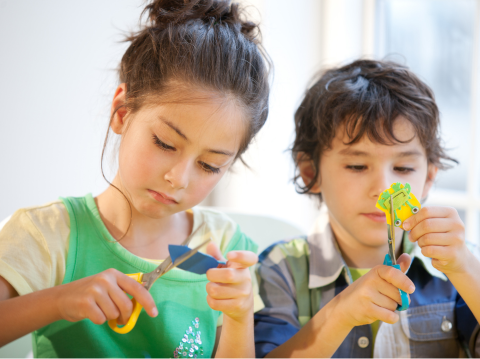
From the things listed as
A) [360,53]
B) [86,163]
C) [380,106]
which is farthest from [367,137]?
[360,53]

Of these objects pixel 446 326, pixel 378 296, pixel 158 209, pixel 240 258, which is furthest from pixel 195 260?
pixel 446 326

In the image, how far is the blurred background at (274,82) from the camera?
91cm

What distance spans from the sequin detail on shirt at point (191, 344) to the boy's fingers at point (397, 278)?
327mm

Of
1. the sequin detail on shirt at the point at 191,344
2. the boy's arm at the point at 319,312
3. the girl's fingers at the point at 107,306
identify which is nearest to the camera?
the girl's fingers at the point at 107,306

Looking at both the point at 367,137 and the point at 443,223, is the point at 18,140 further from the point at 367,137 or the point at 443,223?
the point at 443,223

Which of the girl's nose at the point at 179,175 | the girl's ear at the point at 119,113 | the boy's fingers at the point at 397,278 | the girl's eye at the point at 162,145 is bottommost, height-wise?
the boy's fingers at the point at 397,278

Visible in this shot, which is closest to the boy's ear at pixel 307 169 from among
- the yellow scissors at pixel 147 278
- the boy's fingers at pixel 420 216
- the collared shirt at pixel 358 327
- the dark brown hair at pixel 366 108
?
the dark brown hair at pixel 366 108

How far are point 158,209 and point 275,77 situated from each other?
1.63 ft

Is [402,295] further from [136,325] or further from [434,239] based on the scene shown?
[136,325]

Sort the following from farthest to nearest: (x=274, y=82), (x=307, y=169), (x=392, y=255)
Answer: (x=307, y=169), (x=274, y=82), (x=392, y=255)

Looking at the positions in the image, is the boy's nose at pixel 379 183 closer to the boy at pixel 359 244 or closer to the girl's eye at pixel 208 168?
the boy at pixel 359 244

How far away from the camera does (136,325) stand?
2.43ft

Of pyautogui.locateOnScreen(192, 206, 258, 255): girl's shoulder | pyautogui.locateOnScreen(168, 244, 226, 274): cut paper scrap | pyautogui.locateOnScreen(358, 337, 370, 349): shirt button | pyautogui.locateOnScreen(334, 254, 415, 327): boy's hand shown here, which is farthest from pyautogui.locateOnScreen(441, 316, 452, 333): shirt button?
pyautogui.locateOnScreen(168, 244, 226, 274): cut paper scrap

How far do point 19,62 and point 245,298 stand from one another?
0.64 m
